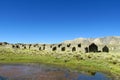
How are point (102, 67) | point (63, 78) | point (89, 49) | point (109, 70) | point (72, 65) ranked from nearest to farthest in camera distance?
point (63, 78) → point (109, 70) → point (102, 67) → point (72, 65) → point (89, 49)

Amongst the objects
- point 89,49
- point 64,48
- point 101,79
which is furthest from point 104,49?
point 101,79

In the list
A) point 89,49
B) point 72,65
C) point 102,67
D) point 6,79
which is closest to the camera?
point 6,79

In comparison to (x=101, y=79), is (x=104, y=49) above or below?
above

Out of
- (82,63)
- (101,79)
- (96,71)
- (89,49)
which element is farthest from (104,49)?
(101,79)

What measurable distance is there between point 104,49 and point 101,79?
74.4 metres

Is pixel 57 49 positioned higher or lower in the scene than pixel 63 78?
higher

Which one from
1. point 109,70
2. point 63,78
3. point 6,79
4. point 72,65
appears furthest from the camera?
point 72,65

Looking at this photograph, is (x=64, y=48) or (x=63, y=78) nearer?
(x=63, y=78)

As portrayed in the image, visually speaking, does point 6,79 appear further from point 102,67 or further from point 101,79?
point 102,67

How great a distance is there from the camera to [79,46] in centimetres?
10781

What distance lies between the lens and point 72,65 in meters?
54.7

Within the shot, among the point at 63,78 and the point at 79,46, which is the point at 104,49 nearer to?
the point at 79,46

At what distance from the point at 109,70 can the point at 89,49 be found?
57.6 m

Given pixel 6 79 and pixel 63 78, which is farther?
pixel 63 78
